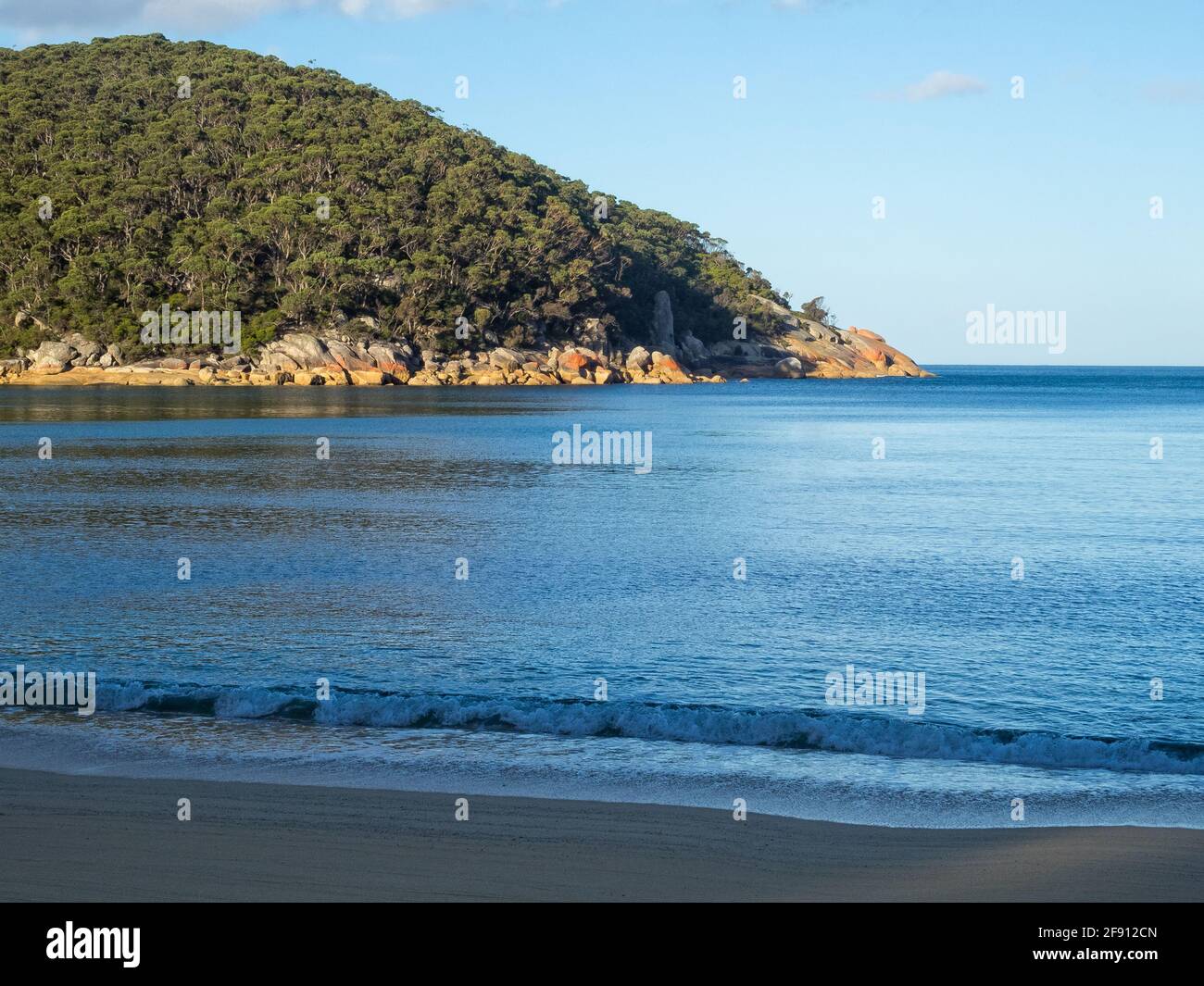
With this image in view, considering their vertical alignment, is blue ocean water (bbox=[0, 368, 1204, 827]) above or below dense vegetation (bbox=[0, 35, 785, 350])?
below

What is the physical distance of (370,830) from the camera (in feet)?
25.8

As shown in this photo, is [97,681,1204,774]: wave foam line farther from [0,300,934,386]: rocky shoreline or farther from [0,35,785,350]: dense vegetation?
[0,35,785,350]: dense vegetation

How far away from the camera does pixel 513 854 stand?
748 centimetres

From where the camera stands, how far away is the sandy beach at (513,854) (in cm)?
692

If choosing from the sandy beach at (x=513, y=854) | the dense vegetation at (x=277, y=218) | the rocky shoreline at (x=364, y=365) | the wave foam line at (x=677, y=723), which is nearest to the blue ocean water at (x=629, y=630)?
the wave foam line at (x=677, y=723)

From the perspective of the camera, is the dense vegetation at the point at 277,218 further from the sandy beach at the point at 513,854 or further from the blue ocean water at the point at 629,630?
the sandy beach at the point at 513,854

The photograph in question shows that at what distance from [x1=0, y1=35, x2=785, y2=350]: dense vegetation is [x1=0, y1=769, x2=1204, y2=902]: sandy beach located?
3794 inches

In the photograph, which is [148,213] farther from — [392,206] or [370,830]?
[370,830]

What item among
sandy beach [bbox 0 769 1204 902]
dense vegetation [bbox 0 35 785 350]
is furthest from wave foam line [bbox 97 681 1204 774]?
dense vegetation [bbox 0 35 785 350]

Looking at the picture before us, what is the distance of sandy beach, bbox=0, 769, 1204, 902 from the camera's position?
272 inches

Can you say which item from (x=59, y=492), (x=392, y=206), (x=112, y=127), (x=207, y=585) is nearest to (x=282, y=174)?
(x=392, y=206)

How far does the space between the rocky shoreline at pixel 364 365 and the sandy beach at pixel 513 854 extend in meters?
91.4

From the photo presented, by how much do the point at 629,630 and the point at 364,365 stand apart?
8981 cm

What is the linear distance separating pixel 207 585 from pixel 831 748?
1065 centimetres
